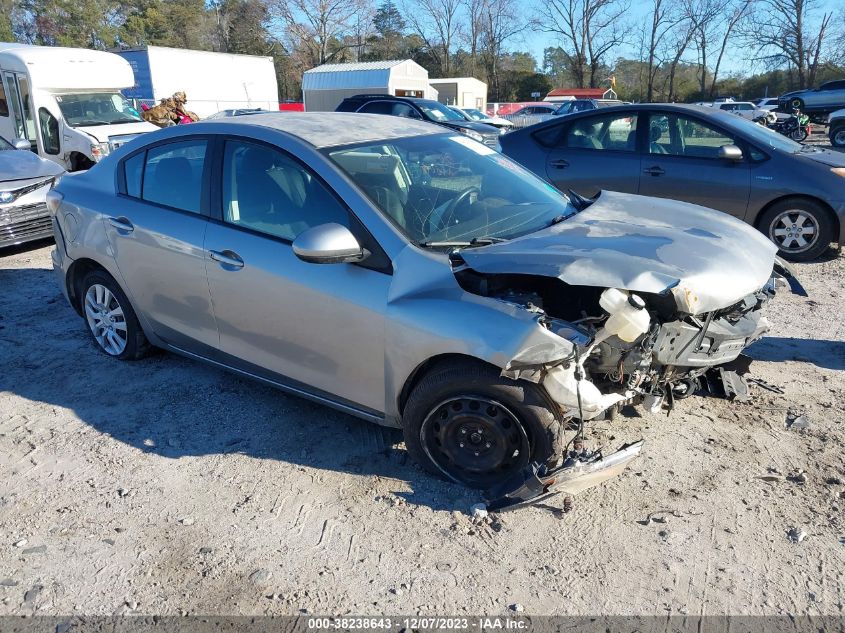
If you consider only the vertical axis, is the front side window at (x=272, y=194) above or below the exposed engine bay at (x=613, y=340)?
above

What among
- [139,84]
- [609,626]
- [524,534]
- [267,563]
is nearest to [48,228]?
[267,563]

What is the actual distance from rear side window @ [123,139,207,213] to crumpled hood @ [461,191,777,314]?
1798 mm

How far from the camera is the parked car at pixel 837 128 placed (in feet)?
74.0

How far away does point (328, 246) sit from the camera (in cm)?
309

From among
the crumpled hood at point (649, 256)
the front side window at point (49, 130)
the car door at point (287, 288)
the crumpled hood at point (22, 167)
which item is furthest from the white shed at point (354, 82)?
the crumpled hood at point (649, 256)

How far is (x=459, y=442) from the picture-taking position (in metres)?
3.19

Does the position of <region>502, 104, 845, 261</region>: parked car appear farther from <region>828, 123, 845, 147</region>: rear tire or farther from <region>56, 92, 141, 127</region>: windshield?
<region>828, 123, 845, 147</region>: rear tire

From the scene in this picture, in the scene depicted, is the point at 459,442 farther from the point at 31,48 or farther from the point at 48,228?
the point at 31,48

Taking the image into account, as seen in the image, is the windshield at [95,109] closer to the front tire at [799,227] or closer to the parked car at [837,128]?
the front tire at [799,227]

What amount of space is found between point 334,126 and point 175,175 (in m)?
1.03

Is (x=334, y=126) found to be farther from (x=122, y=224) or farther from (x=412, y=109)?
(x=412, y=109)

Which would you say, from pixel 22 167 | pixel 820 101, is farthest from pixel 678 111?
pixel 820 101

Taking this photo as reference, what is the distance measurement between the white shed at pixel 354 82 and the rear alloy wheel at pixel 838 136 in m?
21.6

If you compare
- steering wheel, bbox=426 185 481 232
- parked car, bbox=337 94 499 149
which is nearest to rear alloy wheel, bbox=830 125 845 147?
parked car, bbox=337 94 499 149
